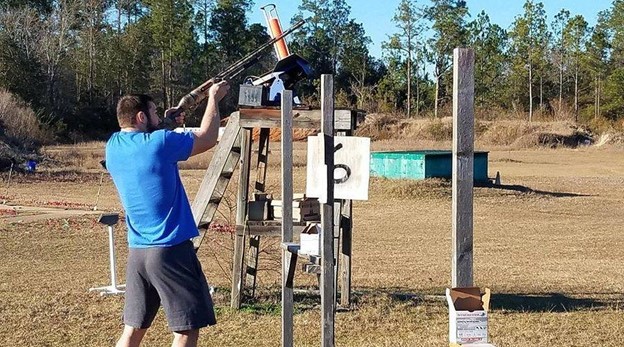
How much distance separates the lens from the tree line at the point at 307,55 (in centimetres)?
6538

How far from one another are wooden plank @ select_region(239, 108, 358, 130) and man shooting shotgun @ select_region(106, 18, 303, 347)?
346cm

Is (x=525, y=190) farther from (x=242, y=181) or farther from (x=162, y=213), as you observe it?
(x=162, y=213)

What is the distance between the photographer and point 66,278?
10992 mm

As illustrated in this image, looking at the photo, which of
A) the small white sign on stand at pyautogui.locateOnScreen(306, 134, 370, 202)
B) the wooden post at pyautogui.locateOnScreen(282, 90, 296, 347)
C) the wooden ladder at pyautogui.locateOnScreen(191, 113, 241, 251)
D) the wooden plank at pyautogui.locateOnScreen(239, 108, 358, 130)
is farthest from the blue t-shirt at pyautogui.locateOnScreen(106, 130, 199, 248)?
the wooden ladder at pyautogui.locateOnScreen(191, 113, 241, 251)

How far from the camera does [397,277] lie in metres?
11.3

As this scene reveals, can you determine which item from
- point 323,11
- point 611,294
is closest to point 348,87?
point 323,11

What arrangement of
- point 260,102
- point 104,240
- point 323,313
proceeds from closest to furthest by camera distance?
point 323,313
point 260,102
point 104,240

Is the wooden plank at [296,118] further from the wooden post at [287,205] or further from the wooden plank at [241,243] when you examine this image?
the wooden post at [287,205]

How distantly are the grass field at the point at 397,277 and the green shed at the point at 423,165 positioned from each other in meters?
1.33

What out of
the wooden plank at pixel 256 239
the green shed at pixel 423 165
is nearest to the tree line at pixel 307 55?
the green shed at pixel 423 165

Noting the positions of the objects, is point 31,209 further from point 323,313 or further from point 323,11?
point 323,11

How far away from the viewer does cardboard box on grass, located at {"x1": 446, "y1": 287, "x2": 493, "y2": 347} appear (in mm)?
4309

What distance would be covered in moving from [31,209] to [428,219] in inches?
354

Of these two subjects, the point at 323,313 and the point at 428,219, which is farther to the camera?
the point at 428,219
